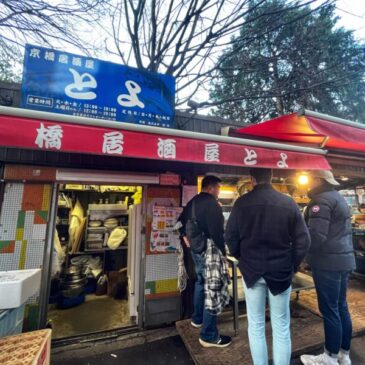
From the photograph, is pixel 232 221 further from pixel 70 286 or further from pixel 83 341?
pixel 70 286

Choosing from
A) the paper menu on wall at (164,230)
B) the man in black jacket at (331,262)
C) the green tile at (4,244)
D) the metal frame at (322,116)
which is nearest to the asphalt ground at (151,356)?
the man in black jacket at (331,262)

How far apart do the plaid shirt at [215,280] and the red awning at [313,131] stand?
176 centimetres

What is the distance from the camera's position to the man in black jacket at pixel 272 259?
181 cm

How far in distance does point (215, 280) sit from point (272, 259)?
0.89m

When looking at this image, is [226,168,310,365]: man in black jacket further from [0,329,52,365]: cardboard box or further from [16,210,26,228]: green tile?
[16,210,26,228]: green tile

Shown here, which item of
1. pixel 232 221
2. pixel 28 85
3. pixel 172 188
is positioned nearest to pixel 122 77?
pixel 28 85

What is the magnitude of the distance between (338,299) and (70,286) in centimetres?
407

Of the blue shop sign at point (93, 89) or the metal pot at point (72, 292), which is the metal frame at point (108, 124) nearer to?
the blue shop sign at point (93, 89)

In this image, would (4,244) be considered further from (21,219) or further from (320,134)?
(320,134)

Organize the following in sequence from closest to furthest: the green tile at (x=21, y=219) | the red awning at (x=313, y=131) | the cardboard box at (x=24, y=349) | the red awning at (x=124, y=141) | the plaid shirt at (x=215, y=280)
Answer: the cardboard box at (x=24, y=349) < the red awning at (x=124, y=141) < the plaid shirt at (x=215, y=280) < the red awning at (x=313, y=131) < the green tile at (x=21, y=219)

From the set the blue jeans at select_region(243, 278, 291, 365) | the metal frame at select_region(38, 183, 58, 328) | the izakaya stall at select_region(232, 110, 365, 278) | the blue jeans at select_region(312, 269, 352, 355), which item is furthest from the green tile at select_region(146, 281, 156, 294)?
the izakaya stall at select_region(232, 110, 365, 278)

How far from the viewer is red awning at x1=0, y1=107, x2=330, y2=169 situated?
1.52 metres

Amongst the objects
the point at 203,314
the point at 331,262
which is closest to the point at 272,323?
the point at 331,262

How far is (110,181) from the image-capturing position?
2977 millimetres
